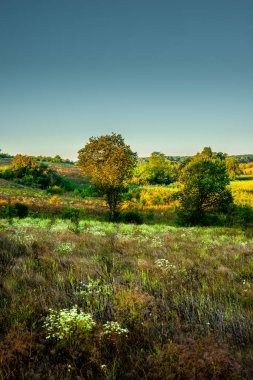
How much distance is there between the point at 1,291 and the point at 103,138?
22641 mm

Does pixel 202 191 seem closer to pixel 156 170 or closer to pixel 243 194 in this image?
pixel 243 194

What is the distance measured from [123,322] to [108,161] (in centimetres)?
2296

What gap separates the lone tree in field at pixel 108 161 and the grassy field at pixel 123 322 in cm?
1940

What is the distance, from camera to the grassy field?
2963mm

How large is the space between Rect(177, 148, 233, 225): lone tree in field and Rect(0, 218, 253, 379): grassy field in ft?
61.2

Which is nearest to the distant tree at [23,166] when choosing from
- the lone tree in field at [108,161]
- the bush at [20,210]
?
the bush at [20,210]

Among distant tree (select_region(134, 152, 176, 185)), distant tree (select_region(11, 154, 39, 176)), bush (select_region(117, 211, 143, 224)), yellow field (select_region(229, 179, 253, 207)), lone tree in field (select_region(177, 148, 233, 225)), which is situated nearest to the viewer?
lone tree in field (select_region(177, 148, 233, 225))

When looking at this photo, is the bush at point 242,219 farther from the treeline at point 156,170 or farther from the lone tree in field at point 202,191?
the treeline at point 156,170

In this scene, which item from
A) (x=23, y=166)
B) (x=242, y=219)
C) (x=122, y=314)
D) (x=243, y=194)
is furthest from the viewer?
(x=23, y=166)

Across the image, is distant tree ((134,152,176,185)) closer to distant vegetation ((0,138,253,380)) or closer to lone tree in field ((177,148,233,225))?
lone tree in field ((177,148,233,225))

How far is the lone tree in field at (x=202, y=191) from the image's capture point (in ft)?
83.4

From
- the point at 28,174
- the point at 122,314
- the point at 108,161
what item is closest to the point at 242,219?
the point at 108,161

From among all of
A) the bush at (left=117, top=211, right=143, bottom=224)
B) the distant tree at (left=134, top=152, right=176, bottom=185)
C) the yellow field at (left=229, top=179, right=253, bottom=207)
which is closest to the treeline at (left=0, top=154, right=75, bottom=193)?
the distant tree at (left=134, top=152, right=176, bottom=185)

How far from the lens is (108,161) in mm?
26344
